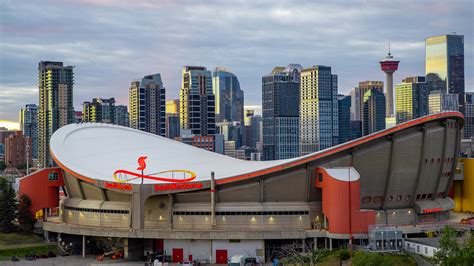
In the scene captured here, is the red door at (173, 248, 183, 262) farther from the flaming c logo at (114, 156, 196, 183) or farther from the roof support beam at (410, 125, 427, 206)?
the roof support beam at (410, 125, 427, 206)

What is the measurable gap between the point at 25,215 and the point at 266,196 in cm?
3187

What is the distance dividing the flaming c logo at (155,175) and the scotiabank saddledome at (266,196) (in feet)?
0.43

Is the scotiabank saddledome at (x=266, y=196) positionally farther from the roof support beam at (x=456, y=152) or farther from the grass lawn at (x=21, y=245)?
the grass lawn at (x=21, y=245)

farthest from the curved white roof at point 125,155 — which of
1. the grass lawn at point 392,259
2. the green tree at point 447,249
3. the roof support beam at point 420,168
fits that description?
the green tree at point 447,249

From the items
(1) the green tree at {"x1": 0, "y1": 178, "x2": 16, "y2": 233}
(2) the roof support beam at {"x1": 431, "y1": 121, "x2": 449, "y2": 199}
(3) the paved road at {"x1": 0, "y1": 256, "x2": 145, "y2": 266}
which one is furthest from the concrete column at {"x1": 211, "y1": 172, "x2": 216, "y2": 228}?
(2) the roof support beam at {"x1": 431, "y1": 121, "x2": 449, "y2": 199}

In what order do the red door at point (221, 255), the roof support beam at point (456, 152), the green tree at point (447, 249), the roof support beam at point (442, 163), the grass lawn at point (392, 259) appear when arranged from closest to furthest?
1. the green tree at point (447, 249)
2. the grass lawn at point (392, 259)
3. the red door at point (221, 255)
4. the roof support beam at point (442, 163)
5. the roof support beam at point (456, 152)

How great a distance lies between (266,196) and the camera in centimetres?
8306

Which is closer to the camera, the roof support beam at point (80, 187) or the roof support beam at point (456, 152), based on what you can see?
the roof support beam at point (80, 187)

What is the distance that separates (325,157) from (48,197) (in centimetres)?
3740

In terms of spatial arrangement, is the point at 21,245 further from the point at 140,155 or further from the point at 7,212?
the point at 140,155

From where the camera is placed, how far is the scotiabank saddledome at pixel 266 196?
8000 cm

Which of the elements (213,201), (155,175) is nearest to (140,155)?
(155,175)

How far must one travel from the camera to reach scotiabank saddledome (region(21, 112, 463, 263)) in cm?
8000

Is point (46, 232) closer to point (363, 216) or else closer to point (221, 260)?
point (221, 260)
